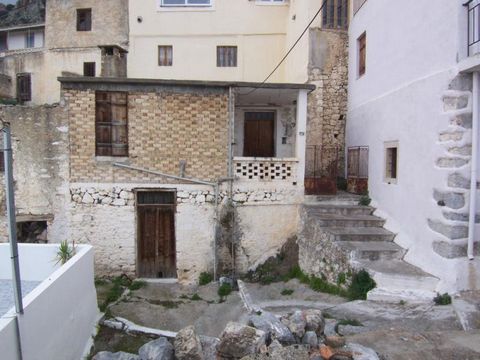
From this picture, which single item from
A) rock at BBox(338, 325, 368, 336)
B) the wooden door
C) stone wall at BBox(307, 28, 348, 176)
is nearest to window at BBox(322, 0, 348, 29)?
stone wall at BBox(307, 28, 348, 176)

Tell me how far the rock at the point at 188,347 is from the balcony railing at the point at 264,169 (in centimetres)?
497

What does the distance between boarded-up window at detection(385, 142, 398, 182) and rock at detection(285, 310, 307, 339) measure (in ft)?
13.8

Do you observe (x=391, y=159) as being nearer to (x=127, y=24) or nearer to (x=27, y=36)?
(x=127, y=24)

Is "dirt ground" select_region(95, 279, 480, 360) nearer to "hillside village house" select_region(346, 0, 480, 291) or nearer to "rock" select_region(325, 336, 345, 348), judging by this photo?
"rock" select_region(325, 336, 345, 348)

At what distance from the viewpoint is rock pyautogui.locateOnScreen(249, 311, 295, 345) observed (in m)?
4.80

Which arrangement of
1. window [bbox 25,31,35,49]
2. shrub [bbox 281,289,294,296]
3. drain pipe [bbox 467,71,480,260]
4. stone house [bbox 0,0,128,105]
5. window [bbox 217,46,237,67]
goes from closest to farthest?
1. drain pipe [bbox 467,71,480,260]
2. shrub [bbox 281,289,294,296]
3. window [bbox 217,46,237,67]
4. stone house [bbox 0,0,128,105]
5. window [bbox 25,31,35,49]

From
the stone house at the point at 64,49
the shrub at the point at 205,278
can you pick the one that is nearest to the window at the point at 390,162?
the shrub at the point at 205,278

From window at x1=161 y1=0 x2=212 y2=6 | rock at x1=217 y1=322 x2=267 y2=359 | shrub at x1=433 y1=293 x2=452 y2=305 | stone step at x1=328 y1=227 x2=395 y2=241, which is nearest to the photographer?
rock at x1=217 y1=322 x2=267 y2=359

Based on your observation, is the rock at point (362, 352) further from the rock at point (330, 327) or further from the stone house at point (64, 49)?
the stone house at point (64, 49)

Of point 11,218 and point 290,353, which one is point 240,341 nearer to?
point 290,353

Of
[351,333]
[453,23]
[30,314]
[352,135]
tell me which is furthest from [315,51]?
[30,314]

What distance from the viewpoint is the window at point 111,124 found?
929cm

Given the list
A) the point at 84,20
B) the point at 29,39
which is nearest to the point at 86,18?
the point at 84,20

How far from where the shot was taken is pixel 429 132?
254 inches
